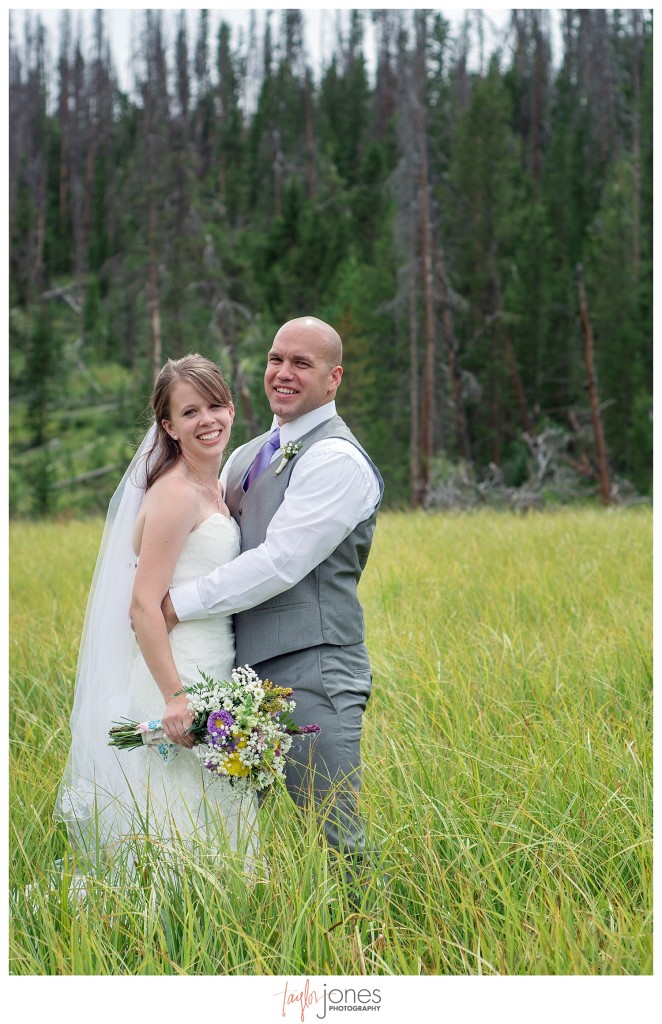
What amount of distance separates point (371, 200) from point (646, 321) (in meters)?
8.15

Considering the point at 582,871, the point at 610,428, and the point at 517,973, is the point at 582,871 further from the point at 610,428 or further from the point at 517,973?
the point at 610,428

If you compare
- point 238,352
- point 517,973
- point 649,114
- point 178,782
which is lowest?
point 517,973

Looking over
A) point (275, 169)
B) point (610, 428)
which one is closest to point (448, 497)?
point (610, 428)

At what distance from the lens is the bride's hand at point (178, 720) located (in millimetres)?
2930

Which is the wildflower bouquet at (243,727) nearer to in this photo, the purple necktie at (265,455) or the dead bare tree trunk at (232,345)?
the purple necktie at (265,455)

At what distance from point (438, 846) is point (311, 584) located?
0.93m

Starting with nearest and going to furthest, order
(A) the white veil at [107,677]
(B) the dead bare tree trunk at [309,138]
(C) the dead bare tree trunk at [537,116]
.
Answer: (A) the white veil at [107,677]
(C) the dead bare tree trunk at [537,116]
(B) the dead bare tree trunk at [309,138]

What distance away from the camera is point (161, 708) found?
3.16m

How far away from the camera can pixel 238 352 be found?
23.2m

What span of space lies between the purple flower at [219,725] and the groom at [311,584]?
0.38 metres

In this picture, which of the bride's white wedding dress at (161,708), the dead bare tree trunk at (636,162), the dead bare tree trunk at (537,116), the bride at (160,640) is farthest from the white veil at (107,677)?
the dead bare tree trunk at (537,116)

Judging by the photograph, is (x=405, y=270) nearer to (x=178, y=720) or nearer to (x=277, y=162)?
(x=277, y=162)

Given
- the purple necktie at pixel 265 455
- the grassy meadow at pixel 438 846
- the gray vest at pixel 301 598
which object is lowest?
the grassy meadow at pixel 438 846

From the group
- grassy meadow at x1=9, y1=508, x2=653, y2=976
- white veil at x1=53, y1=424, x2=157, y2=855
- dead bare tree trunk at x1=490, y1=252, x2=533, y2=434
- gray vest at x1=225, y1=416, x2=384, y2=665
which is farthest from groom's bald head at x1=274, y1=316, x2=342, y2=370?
dead bare tree trunk at x1=490, y1=252, x2=533, y2=434
